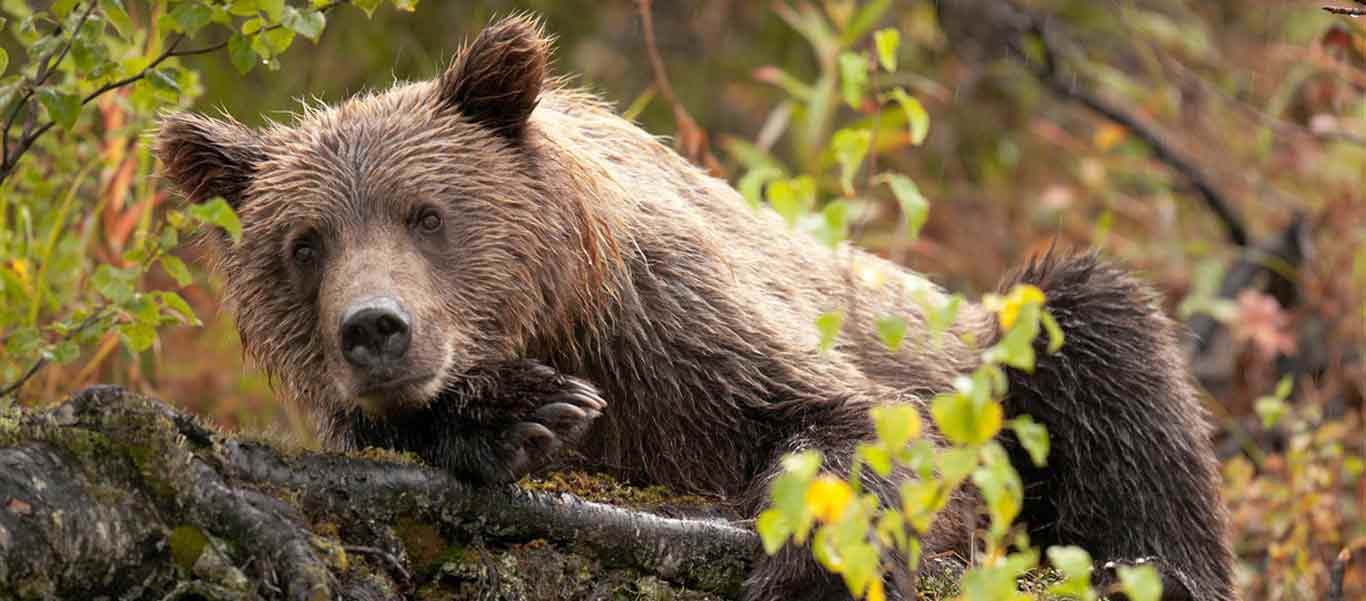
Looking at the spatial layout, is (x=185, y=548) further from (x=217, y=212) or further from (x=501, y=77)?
(x=501, y=77)

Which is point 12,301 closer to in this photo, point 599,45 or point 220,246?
point 220,246

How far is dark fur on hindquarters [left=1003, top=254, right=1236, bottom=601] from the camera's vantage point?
5840 mm

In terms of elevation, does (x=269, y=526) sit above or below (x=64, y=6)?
below

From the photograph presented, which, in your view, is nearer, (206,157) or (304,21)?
(304,21)

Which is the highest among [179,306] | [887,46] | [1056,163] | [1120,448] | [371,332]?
[887,46]

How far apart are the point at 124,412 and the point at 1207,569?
379 cm

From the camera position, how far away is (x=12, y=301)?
226 inches

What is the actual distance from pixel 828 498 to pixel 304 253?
7.94 ft

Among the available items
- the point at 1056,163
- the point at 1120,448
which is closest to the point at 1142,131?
the point at 1056,163

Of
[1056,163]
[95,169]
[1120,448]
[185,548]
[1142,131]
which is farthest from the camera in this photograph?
[1056,163]

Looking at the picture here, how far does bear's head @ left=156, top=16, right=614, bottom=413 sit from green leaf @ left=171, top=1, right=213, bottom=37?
0.61 metres

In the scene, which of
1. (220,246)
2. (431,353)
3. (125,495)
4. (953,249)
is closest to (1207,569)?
(431,353)

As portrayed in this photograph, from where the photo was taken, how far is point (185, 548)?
3438 mm

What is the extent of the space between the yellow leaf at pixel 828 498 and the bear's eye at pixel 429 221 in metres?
2.22
